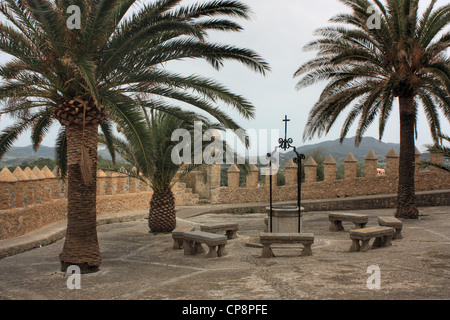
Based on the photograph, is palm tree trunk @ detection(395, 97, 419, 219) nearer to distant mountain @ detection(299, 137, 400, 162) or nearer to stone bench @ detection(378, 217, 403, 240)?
distant mountain @ detection(299, 137, 400, 162)

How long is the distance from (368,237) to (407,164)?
574cm

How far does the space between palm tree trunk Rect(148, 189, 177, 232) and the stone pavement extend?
117 centimetres

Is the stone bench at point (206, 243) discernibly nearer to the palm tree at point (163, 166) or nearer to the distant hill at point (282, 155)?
the palm tree at point (163, 166)

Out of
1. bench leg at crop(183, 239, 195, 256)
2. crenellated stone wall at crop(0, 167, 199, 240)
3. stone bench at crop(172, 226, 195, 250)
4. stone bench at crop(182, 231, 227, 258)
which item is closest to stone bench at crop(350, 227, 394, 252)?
stone bench at crop(182, 231, 227, 258)

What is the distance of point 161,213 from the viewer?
41.2ft

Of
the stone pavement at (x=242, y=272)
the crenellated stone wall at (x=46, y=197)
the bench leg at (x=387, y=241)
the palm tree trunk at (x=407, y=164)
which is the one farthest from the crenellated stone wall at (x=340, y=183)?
the bench leg at (x=387, y=241)

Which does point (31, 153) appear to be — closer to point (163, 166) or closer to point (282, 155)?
point (282, 155)

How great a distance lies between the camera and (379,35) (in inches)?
491

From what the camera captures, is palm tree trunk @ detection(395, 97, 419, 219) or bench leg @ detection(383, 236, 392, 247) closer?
bench leg @ detection(383, 236, 392, 247)

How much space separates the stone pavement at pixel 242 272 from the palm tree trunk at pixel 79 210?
1.12 feet

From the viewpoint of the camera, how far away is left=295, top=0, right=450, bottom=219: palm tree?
40.4 ft

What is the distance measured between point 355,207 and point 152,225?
890 cm

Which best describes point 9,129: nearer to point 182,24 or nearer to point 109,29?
point 109,29
